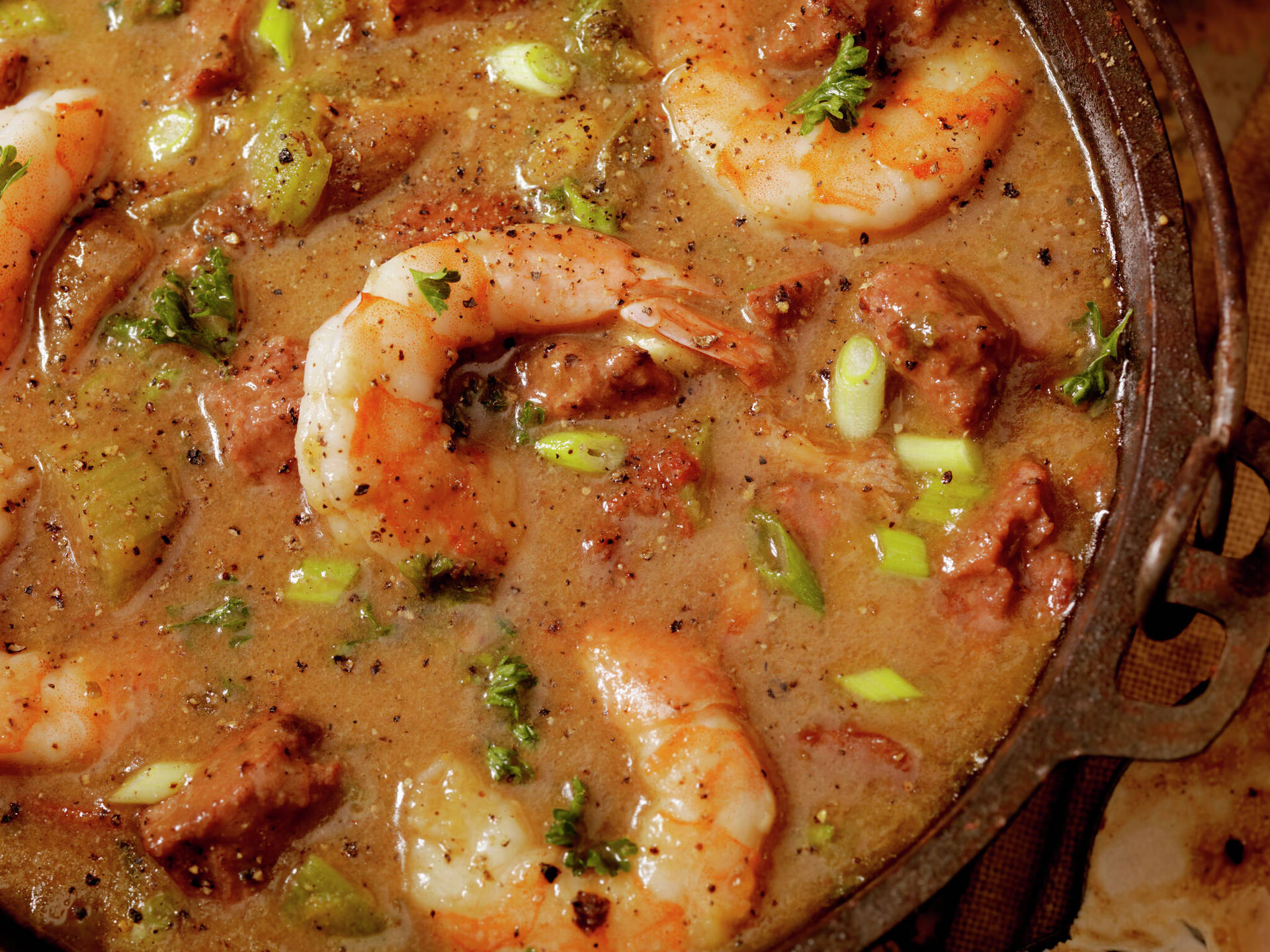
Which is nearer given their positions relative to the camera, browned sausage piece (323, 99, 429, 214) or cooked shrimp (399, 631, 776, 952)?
cooked shrimp (399, 631, 776, 952)

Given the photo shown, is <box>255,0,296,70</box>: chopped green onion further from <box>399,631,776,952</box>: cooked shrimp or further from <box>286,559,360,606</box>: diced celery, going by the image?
<box>399,631,776,952</box>: cooked shrimp

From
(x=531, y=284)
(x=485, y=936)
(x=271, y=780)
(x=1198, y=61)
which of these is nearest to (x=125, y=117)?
(x=531, y=284)

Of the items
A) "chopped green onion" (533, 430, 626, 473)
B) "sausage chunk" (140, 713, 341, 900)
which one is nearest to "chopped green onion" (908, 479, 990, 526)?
"chopped green onion" (533, 430, 626, 473)

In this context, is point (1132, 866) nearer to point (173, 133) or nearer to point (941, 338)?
point (941, 338)

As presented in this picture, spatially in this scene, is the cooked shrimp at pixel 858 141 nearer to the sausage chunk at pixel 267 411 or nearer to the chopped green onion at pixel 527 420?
the chopped green onion at pixel 527 420

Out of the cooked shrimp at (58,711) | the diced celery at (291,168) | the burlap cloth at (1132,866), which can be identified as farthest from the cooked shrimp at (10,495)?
the burlap cloth at (1132,866)

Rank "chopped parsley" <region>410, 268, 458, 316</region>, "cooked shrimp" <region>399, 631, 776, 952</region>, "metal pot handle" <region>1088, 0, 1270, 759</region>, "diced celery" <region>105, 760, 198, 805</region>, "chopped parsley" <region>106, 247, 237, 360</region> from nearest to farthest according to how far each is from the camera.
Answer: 1. "metal pot handle" <region>1088, 0, 1270, 759</region>
2. "cooked shrimp" <region>399, 631, 776, 952</region>
3. "chopped parsley" <region>410, 268, 458, 316</region>
4. "diced celery" <region>105, 760, 198, 805</region>
5. "chopped parsley" <region>106, 247, 237, 360</region>
